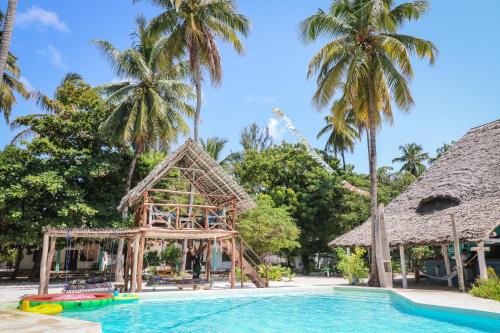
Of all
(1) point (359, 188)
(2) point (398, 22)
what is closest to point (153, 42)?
(2) point (398, 22)

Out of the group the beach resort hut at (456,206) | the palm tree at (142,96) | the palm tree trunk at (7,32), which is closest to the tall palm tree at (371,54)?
the beach resort hut at (456,206)

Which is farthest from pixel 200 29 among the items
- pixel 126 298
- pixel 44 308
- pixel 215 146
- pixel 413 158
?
pixel 413 158

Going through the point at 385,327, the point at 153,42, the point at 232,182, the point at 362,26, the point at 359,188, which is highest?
the point at 153,42

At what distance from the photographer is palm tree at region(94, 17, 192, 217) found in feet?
65.2

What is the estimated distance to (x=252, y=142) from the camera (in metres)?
39.2

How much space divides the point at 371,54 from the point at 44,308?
49.9 feet

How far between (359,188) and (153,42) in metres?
17.5

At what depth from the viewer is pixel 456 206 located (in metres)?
16.4

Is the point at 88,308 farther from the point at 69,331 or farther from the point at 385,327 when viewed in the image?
the point at 385,327

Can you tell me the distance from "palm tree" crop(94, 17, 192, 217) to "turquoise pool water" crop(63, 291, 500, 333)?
1013 cm

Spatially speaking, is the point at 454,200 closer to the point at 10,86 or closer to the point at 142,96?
the point at 142,96

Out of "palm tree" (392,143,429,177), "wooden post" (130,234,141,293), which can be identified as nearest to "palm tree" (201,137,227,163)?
"wooden post" (130,234,141,293)

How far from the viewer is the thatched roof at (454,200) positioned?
1420 cm

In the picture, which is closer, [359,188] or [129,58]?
[129,58]
